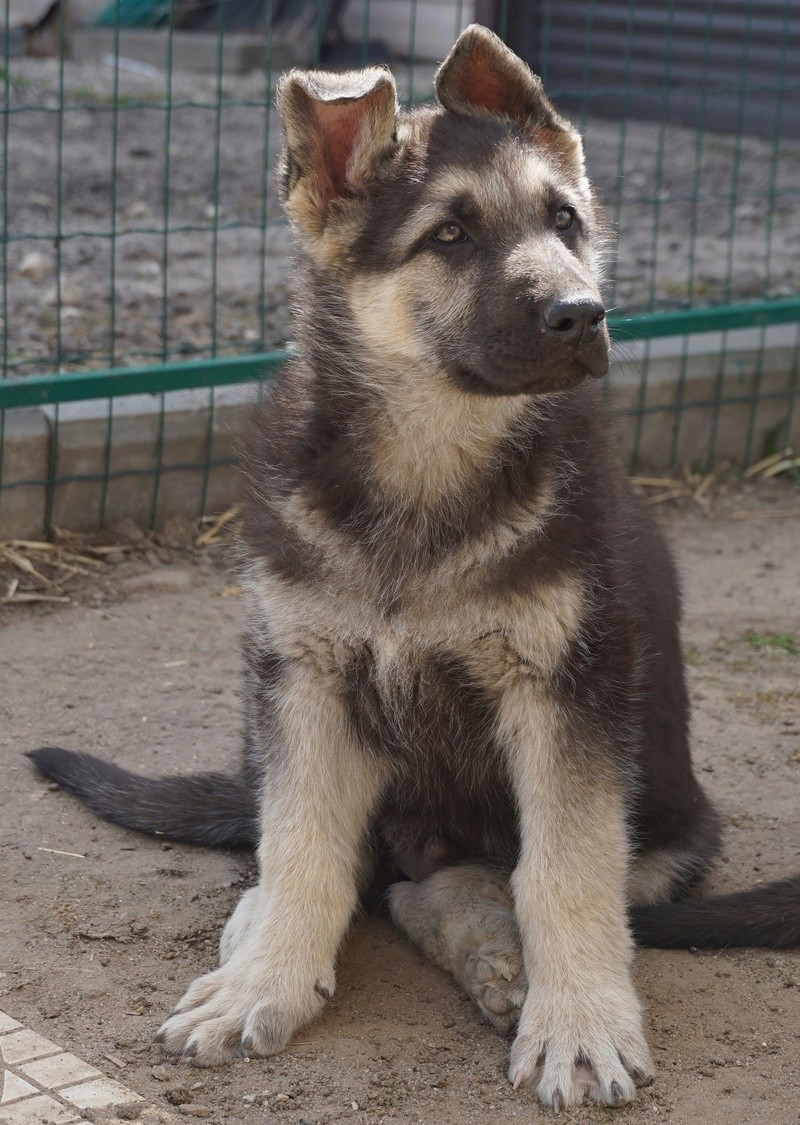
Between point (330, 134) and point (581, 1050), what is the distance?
203 centimetres

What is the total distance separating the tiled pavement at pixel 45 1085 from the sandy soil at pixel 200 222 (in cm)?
327

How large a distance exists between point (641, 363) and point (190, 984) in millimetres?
4220

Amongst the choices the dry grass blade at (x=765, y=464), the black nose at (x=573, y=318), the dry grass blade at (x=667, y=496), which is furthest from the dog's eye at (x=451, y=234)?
the dry grass blade at (x=765, y=464)

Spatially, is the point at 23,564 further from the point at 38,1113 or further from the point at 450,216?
the point at 38,1113

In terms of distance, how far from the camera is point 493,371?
314 cm

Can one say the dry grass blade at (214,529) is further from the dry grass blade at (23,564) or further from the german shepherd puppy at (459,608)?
the german shepherd puppy at (459,608)

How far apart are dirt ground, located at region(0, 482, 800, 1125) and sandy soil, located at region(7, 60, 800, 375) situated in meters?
1.34

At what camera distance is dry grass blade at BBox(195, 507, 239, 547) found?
5957mm

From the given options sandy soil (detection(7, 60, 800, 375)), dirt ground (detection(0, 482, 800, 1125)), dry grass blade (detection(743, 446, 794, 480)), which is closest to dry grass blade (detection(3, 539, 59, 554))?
dirt ground (detection(0, 482, 800, 1125))

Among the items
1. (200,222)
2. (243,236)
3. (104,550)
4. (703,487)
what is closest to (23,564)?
(104,550)

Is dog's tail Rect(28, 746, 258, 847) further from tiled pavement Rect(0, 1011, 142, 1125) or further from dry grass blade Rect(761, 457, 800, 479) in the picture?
dry grass blade Rect(761, 457, 800, 479)

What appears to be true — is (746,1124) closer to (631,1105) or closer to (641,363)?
(631,1105)

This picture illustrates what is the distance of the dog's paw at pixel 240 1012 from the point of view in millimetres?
3051

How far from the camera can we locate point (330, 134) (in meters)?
3.32
